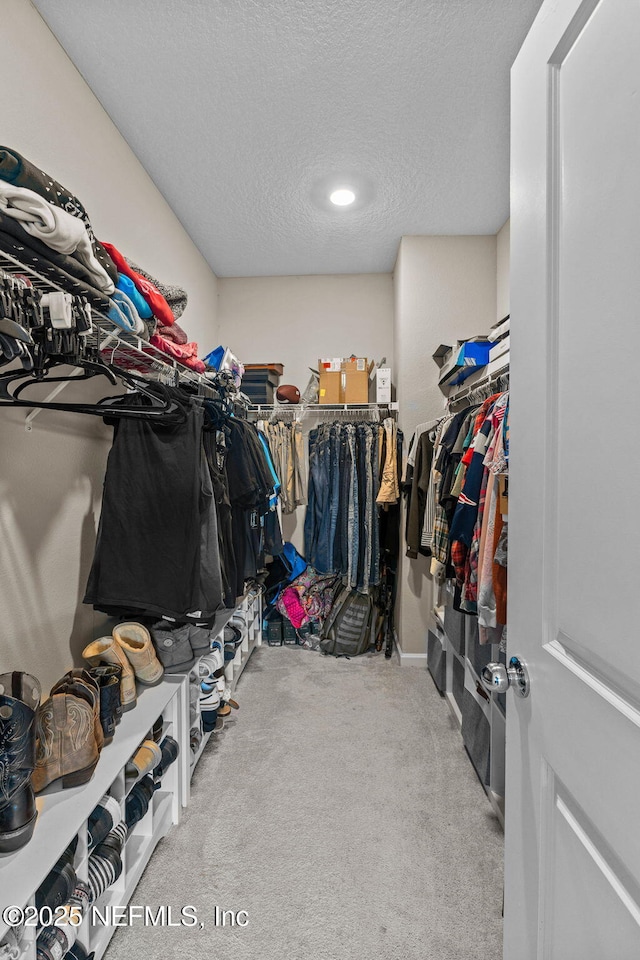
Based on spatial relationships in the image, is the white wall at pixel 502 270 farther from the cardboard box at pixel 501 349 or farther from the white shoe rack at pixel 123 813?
the white shoe rack at pixel 123 813

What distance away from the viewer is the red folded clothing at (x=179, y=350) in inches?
69.8

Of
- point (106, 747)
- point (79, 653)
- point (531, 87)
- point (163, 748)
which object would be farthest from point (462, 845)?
point (531, 87)

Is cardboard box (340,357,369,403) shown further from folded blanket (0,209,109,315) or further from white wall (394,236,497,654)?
folded blanket (0,209,109,315)

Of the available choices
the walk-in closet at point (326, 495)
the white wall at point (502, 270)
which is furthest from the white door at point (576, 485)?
the white wall at point (502, 270)

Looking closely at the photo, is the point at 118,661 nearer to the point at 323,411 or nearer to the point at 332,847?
the point at 332,847

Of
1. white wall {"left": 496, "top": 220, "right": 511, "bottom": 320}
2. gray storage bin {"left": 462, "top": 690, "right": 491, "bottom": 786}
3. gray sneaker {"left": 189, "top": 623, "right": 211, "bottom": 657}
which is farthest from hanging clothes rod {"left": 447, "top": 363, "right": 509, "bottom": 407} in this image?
gray sneaker {"left": 189, "top": 623, "right": 211, "bottom": 657}

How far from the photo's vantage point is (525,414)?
0.80m

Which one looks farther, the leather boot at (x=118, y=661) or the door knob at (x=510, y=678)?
the leather boot at (x=118, y=661)

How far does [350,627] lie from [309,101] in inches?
119

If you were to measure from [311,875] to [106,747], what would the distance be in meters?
0.79

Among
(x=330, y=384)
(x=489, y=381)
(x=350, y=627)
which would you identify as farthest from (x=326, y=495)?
(x=489, y=381)

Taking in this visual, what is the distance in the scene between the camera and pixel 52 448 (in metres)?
1.63

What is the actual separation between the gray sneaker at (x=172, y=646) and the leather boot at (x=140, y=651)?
0.15 ft

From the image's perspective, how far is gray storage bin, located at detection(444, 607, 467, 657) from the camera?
2248mm
